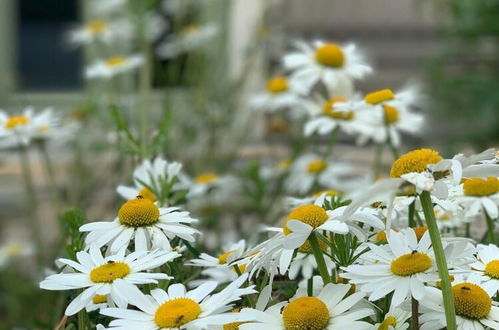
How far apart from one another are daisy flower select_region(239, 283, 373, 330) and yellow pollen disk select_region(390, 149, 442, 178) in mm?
101

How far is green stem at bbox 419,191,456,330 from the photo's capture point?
0.61 m

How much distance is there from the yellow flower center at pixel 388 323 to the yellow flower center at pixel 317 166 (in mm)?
1338

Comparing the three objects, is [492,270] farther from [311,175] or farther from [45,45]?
[45,45]

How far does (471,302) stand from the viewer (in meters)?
0.65

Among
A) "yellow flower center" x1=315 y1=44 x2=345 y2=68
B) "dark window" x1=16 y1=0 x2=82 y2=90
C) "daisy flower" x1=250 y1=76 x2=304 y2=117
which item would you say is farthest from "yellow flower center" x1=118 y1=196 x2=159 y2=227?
"dark window" x1=16 y1=0 x2=82 y2=90

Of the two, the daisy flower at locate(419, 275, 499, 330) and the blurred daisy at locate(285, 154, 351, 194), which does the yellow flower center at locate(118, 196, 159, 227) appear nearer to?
the daisy flower at locate(419, 275, 499, 330)

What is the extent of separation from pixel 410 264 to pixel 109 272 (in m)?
0.25

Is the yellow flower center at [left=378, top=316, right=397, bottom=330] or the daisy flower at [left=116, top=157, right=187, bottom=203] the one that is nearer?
the yellow flower center at [left=378, top=316, right=397, bottom=330]

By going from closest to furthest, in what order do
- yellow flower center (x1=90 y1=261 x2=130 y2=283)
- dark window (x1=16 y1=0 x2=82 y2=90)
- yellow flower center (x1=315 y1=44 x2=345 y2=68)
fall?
1. yellow flower center (x1=90 y1=261 x2=130 y2=283)
2. yellow flower center (x1=315 y1=44 x2=345 y2=68)
3. dark window (x1=16 y1=0 x2=82 y2=90)

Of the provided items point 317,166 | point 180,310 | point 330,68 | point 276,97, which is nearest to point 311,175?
point 317,166

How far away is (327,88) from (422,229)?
0.90 metres

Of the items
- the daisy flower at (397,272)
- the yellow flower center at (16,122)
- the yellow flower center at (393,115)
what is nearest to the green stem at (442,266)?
the daisy flower at (397,272)

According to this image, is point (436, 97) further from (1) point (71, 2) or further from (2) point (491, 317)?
(2) point (491, 317)

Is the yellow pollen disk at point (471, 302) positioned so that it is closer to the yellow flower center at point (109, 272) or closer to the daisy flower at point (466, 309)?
the daisy flower at point (466, 309)
